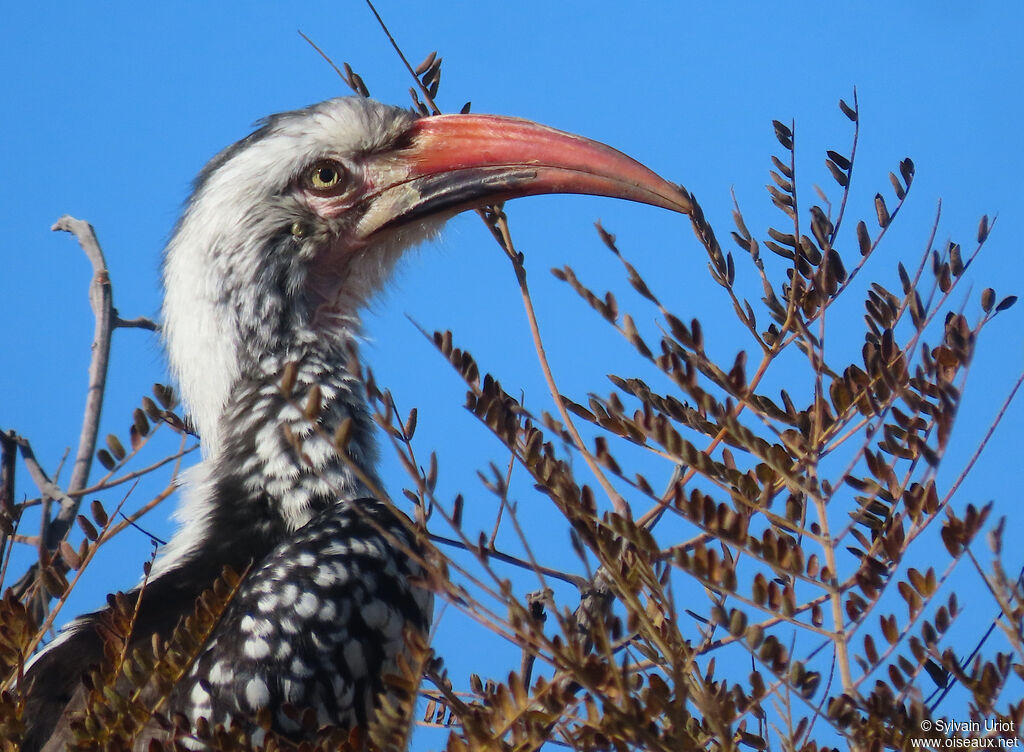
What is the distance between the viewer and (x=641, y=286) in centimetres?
220

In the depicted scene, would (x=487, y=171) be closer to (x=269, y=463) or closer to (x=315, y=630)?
(x=269, y=463)

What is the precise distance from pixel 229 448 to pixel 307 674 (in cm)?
94

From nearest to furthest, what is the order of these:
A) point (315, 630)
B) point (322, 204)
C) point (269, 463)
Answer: point (315, 630), point (269, 463), point (322, 204)

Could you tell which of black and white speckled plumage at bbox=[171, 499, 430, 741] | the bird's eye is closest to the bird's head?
the bird's eye

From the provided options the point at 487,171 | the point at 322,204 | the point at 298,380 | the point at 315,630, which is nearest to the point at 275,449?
the point at 298,380

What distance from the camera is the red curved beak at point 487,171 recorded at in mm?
A: 3514

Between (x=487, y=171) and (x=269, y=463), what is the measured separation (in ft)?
3.46

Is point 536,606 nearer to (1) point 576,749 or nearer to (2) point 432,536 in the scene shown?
(2) point 432,536

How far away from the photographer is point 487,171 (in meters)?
3.61

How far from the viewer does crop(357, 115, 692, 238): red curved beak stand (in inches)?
138

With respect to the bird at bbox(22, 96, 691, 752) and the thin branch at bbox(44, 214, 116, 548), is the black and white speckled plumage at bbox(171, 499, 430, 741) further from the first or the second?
the thin branch at bbox(44, 214, 116, 548)

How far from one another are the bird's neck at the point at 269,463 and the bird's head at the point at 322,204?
0.23ft

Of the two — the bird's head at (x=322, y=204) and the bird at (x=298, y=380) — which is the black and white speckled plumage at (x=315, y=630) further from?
the bird's head at (x=322, y=204)

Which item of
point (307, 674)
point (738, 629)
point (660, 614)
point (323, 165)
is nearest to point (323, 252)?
point (323, 165)
